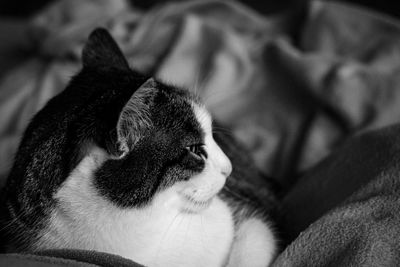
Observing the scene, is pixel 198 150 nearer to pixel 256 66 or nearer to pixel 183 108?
pixel 183 108

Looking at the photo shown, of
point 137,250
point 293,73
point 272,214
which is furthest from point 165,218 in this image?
point 293,73

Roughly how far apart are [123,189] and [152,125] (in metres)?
0.10

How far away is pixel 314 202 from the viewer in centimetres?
90

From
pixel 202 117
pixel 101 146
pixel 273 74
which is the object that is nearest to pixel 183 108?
pixel 202 117

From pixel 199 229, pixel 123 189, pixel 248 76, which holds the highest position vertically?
pixel 123 189

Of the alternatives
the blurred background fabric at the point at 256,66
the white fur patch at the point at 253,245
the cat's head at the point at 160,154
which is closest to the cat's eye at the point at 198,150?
the cat's head at the point at 160,154

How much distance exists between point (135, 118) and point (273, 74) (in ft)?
2.40

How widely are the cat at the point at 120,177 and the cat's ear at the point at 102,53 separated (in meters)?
0.08

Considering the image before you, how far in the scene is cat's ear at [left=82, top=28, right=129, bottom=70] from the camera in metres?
0.85

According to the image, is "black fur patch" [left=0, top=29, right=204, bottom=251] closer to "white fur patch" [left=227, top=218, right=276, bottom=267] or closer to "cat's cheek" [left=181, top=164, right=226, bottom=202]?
"cat's cheek" [left=181, top=164, right=226, bottom=202]

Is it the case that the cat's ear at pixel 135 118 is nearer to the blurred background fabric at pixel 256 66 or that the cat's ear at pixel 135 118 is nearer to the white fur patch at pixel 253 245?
the white fur patch at pixel 253 245

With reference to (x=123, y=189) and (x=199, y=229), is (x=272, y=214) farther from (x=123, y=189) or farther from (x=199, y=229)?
(x=123, y=189)

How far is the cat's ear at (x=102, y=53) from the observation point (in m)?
0.85

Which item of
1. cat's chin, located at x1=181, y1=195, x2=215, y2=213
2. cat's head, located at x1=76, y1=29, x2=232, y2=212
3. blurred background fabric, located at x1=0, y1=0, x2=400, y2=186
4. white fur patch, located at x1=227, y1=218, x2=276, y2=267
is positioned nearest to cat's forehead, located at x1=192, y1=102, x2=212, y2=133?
cat's head, located at x1=76, y1=29, x2=232, y2=212
